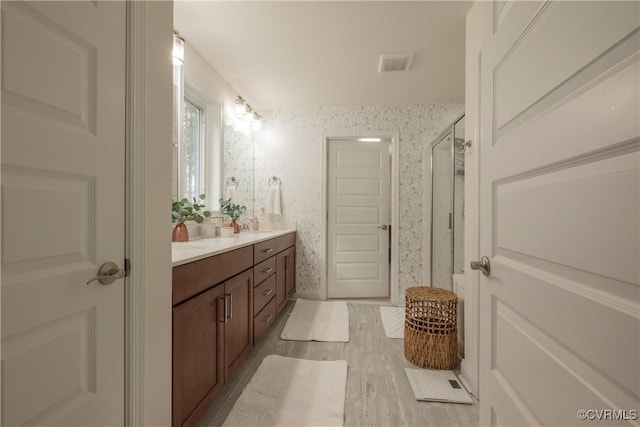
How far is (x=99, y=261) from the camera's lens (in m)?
0.70

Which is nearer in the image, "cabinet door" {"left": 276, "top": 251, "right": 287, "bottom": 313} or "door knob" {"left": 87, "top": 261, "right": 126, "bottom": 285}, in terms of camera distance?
"door knob" {"left": 87, "top": 261, "right": 126, "bottom": 285}

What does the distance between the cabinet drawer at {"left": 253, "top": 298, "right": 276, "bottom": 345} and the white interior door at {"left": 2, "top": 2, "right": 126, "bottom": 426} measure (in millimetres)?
1081

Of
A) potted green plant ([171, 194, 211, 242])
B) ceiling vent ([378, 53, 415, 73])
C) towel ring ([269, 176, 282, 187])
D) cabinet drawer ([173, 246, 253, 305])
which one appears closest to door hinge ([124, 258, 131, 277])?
cabinet drawer ([173, 246, 253, 305])

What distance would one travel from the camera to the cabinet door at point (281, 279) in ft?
8.01

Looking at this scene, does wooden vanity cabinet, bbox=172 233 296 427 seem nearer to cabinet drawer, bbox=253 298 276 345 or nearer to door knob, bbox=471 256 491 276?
cabinet drawer, bbox=253 298 276 345

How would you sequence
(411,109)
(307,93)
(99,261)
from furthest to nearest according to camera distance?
1. (411,109)
2. (307,93)
3. (99,261)

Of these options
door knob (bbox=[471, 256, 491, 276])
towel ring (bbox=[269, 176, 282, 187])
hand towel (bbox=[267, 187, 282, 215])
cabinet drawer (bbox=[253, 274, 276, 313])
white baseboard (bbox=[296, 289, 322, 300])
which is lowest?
white baseboard (bbox=[296, 289, 322, 300])

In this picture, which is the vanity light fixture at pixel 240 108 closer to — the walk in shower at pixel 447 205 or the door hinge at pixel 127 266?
the walk in shower at pixel 447 205

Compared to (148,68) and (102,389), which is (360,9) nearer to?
(148,68)

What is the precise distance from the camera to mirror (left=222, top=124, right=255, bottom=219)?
2.61 m

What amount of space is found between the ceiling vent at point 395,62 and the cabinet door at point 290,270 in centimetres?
195

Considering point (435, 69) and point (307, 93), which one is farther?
point (307, 93)

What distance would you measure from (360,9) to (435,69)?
1.03m

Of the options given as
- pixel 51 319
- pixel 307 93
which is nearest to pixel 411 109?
pixel 307 93
